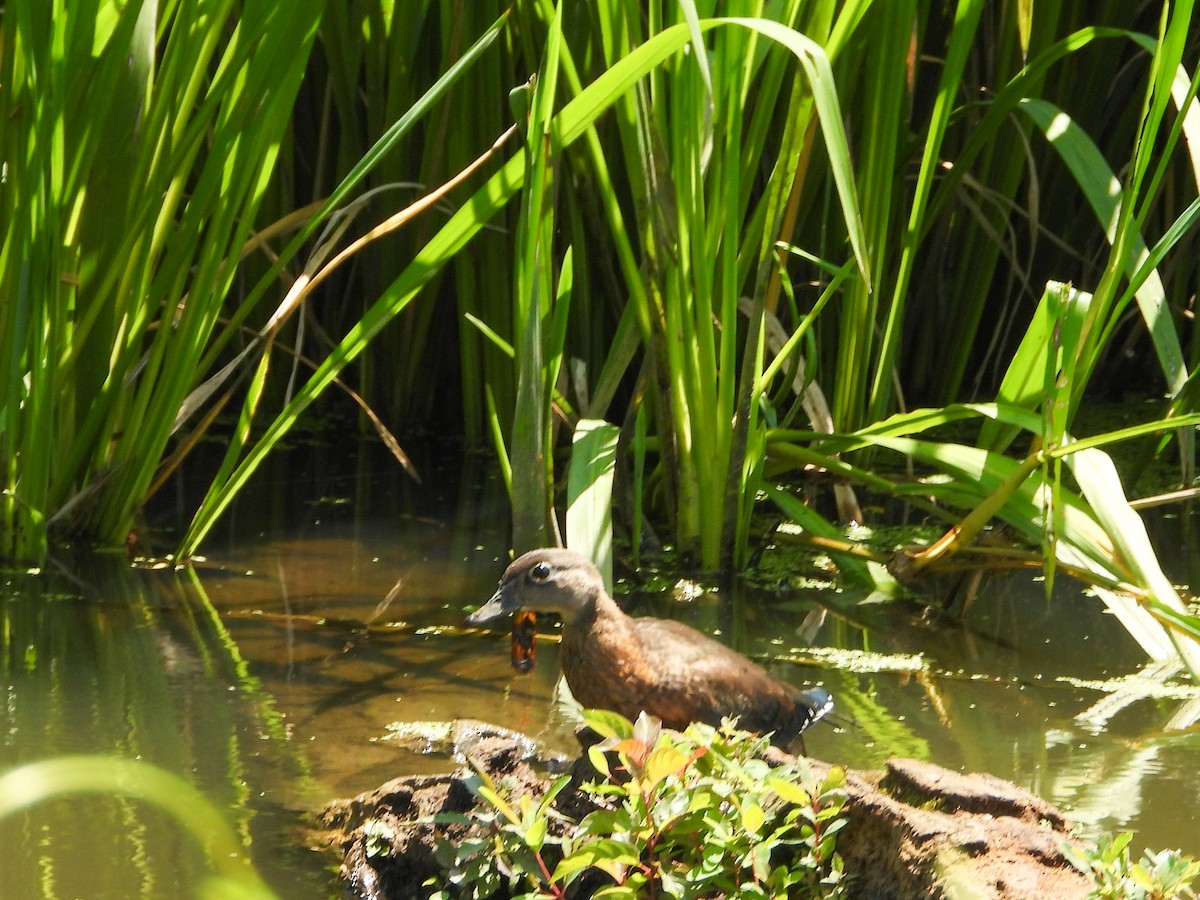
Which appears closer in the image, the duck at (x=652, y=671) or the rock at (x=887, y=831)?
the rock at (x=887, y=831)

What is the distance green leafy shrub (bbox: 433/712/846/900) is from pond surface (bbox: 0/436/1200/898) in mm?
296

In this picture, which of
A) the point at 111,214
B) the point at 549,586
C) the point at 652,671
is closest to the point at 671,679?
the point at 652,671

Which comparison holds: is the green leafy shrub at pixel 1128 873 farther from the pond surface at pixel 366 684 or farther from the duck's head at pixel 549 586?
the duck's head at pixel 549 586

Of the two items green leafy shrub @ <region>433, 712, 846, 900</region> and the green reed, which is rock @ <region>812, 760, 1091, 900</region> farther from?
the green reed

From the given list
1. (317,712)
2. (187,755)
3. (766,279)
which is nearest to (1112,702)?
(766,279)

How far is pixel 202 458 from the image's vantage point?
407 centimetres

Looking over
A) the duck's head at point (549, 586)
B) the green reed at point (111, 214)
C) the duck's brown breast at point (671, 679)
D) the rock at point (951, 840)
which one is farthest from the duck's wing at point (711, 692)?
the green reed at point (111, 214)

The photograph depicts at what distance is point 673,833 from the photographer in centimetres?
162

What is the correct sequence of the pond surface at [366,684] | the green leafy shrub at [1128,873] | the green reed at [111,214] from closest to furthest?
the green leafy shrub at [1128,873], the pond surface at [366,684], the green reed at [111,214]

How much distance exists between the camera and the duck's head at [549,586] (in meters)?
2.25

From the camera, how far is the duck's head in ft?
7.39

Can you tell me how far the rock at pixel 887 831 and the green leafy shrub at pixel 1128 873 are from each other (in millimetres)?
33

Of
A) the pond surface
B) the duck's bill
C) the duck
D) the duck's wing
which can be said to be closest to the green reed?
the pond surface

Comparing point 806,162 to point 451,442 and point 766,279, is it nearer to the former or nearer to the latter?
point 766,279
